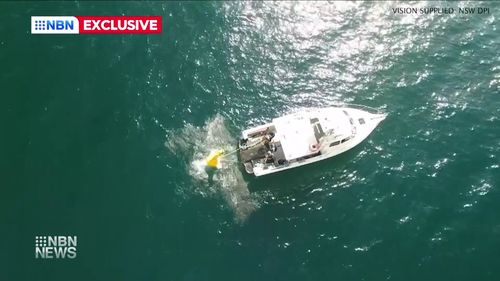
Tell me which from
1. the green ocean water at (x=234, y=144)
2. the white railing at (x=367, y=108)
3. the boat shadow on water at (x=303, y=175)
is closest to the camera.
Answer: the green ocean water at (x=234, y=144)

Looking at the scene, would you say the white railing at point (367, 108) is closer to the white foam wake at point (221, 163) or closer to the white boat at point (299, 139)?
the white boat at point (299, 139)

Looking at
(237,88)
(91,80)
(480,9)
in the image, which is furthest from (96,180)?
(480,9)

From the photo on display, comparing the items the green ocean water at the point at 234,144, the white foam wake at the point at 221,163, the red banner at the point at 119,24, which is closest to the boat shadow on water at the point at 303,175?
the green ocean water at the point at 234,144

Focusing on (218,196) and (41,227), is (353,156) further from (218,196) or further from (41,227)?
(41,227)

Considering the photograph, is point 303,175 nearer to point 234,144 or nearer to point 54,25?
point 234,144

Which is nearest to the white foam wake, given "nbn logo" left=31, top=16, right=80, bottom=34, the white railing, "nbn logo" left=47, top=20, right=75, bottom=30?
the white railing
